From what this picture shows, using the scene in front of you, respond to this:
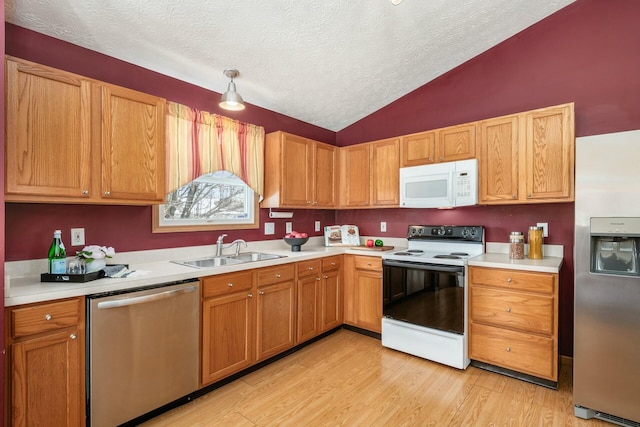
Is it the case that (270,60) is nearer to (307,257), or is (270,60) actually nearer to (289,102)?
(289,102)

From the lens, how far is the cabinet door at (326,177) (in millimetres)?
3627

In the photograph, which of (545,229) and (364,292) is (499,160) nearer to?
(545,229)

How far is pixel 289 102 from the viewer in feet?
11.2

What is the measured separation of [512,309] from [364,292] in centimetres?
134

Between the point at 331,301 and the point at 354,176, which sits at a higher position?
the point at 354,176

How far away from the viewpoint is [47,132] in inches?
70.7

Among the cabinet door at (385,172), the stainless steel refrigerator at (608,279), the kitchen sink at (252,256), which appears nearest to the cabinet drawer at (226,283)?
the kitchen sink at (252,256)

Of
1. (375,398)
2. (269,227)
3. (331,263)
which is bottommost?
(375,398)

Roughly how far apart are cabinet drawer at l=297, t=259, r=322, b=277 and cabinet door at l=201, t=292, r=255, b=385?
0.59 m

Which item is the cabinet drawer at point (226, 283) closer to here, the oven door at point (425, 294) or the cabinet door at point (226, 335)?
the cabinet door at point (226, 335)

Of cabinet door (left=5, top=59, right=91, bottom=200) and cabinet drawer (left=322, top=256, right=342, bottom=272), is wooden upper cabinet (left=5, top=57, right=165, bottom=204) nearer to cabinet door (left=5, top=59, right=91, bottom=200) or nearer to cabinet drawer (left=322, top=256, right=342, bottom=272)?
cabinet door (left=5, top=59, right=91, bottom=200)

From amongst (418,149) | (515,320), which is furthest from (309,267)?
(515,320)

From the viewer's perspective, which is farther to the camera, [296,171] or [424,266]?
[296,171]

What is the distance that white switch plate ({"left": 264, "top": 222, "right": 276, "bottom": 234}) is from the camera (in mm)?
3460
